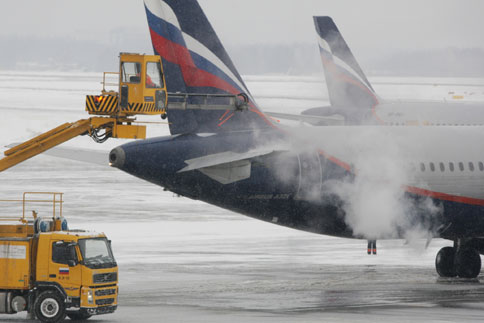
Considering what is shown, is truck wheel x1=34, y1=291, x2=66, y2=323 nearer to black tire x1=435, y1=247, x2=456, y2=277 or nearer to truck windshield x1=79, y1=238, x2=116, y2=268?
truck windshield x1=79, y1=238, x2=116, y2=268

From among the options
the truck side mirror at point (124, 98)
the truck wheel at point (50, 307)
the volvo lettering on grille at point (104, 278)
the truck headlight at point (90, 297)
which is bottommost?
the truck wheel at point (50, 307)

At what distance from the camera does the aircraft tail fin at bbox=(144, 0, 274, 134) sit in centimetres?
3684

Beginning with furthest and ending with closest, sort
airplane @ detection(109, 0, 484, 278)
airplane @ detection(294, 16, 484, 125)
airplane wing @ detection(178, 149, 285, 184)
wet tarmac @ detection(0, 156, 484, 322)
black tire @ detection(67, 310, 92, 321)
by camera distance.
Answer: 1. airplane @ detection(294, 16, 484, 125)
2. airplane @ detection(109, 0, 484, 278)
3. airplane wing @ detection(178, 149, 285, 184)
4. wet tarmac @ detection(0, 156, 484, 322)
5. black tire @ detection(67, 310, 92, 321)

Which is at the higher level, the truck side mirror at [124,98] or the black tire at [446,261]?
the truck side mirror at [124,98]

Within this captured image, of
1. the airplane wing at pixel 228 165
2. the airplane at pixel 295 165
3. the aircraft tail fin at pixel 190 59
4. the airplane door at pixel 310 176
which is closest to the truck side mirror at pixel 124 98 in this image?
the airplane at pixel 295 165

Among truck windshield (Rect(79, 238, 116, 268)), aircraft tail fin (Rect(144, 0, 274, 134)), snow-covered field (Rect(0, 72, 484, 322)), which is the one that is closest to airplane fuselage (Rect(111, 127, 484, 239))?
aircraft tail fin (Rect(144, 0, 274, 134))

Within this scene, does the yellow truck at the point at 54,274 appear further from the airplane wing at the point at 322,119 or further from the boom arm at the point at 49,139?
the airplane wing at the point at 322,119

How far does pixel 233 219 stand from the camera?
57781 mm

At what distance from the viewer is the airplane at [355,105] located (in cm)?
6894

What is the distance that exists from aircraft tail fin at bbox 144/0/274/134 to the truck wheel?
380 inches

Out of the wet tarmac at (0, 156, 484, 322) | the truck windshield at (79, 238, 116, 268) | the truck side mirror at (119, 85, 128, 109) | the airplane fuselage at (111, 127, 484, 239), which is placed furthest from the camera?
the airplane fuselage at (111, 127, 484, 239)

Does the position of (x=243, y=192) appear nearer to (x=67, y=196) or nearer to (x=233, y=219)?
(x=233, y=219)

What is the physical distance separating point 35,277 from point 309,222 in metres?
11.8

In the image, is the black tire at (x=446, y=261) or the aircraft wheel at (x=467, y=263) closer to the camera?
the aircraft wheel at (x=467, y=263)
